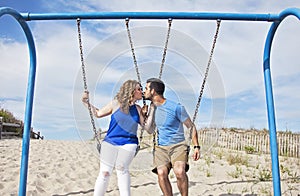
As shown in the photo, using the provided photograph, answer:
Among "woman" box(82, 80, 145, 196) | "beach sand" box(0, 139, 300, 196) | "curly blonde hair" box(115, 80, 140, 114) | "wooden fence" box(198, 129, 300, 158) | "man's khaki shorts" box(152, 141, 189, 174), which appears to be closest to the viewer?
"woman" box(82, 80, 145, 196)

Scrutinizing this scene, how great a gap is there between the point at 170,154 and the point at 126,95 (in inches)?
31.1

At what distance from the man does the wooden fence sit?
8.24 m

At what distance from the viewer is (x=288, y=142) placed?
11.9m

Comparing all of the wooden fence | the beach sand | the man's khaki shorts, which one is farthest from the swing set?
the wooden fence

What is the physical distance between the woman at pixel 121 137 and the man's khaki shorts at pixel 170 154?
0.40 m

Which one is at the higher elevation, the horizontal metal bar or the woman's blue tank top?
the horizontal metal bar

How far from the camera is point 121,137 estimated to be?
334cm

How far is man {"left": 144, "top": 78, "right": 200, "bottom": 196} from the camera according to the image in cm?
357

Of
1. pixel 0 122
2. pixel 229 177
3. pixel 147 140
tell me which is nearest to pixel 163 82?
pixel 147 140

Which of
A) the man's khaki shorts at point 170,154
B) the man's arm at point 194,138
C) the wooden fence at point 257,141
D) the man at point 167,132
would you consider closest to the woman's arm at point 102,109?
the man at point 167,132

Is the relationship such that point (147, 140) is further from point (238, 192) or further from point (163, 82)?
point (238, 192)

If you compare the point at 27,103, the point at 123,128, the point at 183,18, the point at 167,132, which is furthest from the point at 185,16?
the point at 27,103

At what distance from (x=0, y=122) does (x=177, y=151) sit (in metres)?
11.9

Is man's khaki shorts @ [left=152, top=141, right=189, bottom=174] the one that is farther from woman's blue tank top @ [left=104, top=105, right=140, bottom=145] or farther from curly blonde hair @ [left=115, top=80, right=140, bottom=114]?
curly blonde hair @ [left=115, top=80, right=140, bottom=114]
